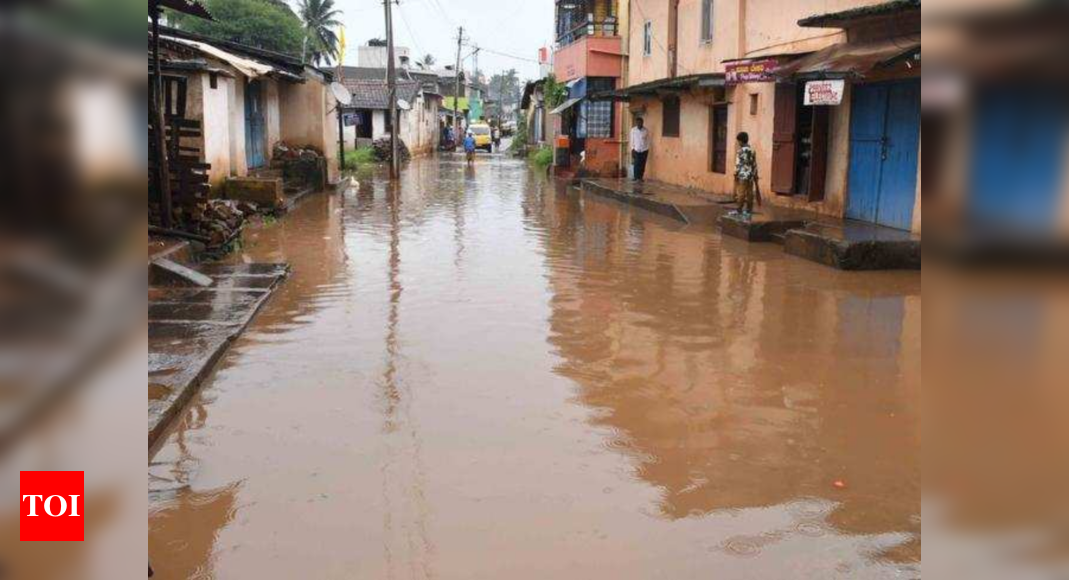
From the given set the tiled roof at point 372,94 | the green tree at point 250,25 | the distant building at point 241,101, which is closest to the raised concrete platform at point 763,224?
the distant building at point 241,101

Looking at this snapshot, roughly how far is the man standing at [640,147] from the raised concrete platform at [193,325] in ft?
46.6

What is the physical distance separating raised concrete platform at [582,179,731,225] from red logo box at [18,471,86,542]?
586 inches

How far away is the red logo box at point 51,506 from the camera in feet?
4.63

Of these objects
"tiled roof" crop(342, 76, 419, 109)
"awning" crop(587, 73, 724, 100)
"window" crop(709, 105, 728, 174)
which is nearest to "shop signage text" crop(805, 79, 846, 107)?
"awning" crop(587, 73, 724, 100)

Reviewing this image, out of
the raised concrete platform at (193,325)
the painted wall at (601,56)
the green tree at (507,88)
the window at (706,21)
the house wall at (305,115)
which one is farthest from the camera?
the green tree at (507,88)

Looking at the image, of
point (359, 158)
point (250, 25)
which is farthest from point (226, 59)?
point (250, 25)

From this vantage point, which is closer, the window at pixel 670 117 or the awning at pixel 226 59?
the awning at pixel 226 59

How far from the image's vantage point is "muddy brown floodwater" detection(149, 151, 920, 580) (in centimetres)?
A: 393

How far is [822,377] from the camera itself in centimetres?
652

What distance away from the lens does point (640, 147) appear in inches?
917

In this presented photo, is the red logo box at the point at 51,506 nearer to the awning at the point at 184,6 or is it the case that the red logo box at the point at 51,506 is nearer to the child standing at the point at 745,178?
the awning at the point at 184,6

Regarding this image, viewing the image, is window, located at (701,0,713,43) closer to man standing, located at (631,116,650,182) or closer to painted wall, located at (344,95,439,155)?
man standing, located at (631,116,650,182)

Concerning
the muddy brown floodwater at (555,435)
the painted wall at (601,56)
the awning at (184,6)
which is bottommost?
the muddy brown floodwater at (555,435)

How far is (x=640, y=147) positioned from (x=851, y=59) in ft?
37.8
